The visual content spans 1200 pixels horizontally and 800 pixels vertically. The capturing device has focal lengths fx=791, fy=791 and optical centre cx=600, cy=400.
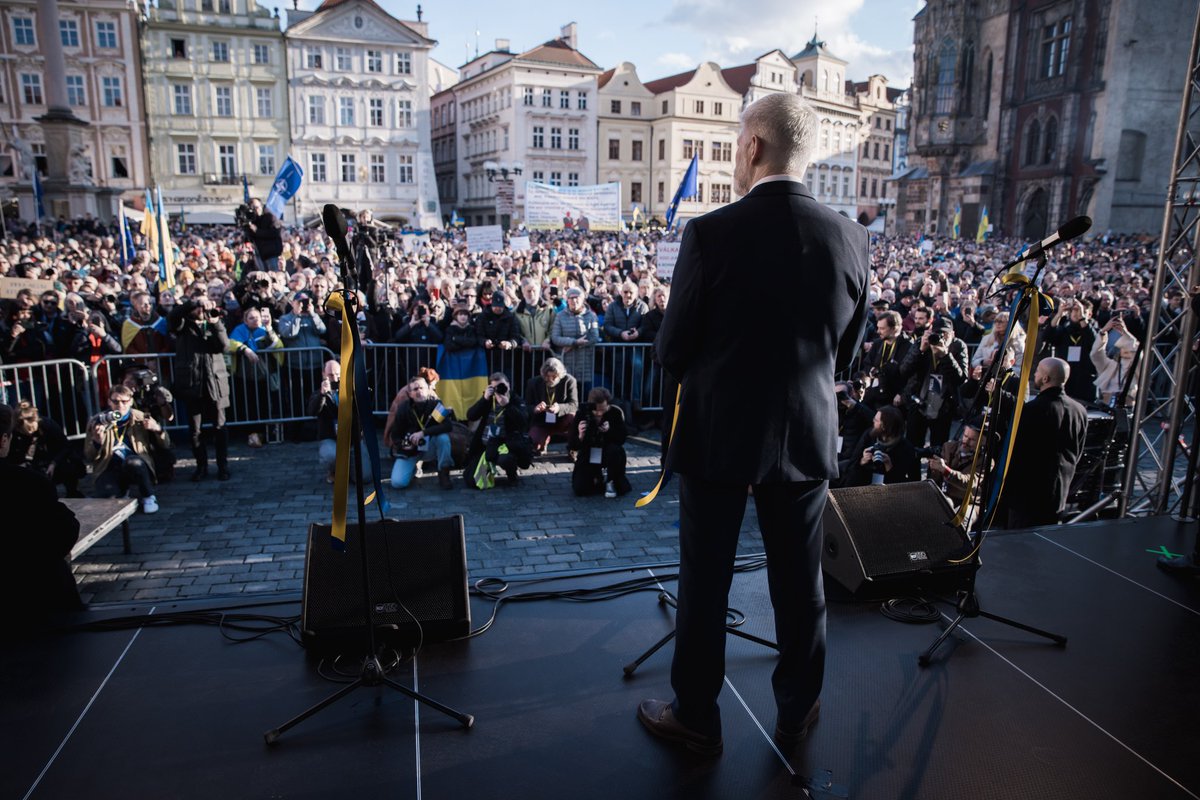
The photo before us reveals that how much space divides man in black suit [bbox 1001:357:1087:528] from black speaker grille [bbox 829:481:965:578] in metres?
1.45

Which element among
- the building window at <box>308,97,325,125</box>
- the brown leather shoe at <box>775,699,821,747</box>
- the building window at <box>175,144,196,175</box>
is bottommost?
the brown leather shoe at <box>775,699,821,747</box>

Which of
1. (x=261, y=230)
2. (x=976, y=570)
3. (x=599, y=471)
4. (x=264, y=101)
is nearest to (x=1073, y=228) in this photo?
(x=976, y=570)

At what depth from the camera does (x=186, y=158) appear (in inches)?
1945

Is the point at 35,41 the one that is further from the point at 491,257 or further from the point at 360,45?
the point at 491,257

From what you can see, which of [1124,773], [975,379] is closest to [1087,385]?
[975,379]

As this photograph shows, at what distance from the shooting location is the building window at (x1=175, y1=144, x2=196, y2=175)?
4925cm

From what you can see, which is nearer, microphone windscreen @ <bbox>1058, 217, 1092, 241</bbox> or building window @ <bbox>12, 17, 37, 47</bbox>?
microphone windscreen @ <bbox>1058, 217, 1092, 241</bbox>

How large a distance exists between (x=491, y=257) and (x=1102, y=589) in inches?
738

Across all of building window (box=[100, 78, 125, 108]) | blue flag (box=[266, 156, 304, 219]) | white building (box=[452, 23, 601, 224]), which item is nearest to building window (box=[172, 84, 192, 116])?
building window (box=[100, 78, 125, 108])

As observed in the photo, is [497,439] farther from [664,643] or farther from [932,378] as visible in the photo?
[664,643]

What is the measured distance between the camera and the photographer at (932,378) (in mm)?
7973

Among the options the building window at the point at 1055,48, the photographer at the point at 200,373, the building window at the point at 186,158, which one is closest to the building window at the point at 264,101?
the building window at the point at 186,158

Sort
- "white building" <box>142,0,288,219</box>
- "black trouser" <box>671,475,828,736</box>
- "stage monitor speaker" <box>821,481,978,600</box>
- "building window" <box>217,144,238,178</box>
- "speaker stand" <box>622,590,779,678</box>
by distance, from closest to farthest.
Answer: "black trouser" <box>671,475,828,736</box> < "speaker stand" <box>622,590,779,678</box> < "stage monitor speaker" <box>821,481,978,600</box> < "white building" <box>142,0,288,219</box> < "building window" <box>217,144,238,178</box>

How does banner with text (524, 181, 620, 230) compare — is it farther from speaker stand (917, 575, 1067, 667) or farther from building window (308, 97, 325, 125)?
building window (308, 97, 325, 125)
